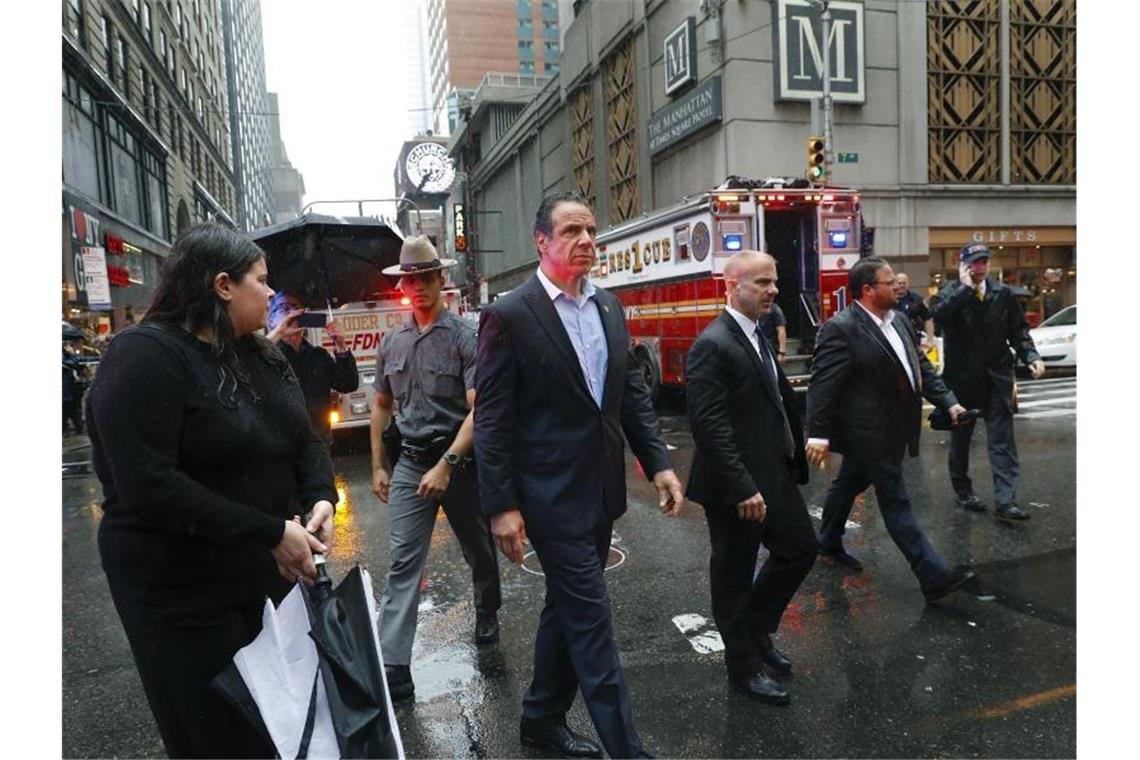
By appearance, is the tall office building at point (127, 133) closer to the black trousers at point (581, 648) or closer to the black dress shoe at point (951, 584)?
the black trousers at point (581, 648)

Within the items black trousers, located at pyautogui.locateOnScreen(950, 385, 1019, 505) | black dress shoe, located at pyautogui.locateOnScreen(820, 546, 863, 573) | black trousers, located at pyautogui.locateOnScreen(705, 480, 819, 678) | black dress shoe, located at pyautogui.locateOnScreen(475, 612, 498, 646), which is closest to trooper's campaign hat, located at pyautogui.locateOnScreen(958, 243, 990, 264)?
black trousers, located at pyautogui.locateOnScreen(950, 385, 1019, 505)

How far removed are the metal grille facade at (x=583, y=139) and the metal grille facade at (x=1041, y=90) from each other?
1371cm

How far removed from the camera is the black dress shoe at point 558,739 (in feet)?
10.2

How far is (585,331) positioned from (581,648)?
118 centimetres

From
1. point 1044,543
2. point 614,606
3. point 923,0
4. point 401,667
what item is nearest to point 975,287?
point 1044,543

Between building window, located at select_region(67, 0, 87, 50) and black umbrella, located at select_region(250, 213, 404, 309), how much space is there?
42.7ft

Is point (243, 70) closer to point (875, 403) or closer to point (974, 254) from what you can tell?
point (974, 254)

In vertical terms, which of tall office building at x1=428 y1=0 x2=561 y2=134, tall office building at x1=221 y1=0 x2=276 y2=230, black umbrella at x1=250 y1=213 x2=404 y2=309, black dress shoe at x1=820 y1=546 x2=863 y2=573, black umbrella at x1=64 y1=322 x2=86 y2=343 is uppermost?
tall office building at x1=428 y1=0 x2=561 y2=134

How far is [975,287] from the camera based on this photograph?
654cm

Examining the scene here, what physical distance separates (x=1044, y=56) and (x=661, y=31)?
35.4 ft

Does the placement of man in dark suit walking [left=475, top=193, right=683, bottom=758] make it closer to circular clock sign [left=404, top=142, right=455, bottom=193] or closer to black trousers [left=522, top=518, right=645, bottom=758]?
black trousers [left=522, top=518, right=645, bottom=758]

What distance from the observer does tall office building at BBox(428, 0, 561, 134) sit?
180 feet

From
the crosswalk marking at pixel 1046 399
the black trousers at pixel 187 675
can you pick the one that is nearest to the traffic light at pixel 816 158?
the crosswalk marking at pixel 1046 399

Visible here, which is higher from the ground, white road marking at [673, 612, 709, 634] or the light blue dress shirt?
the light blue dress shirt
